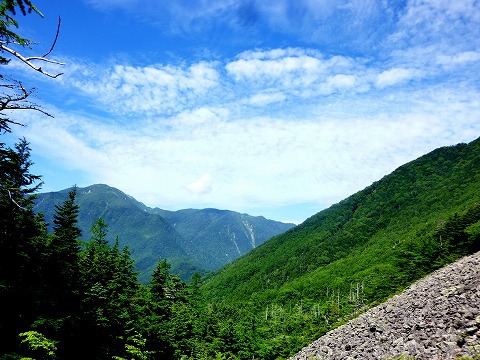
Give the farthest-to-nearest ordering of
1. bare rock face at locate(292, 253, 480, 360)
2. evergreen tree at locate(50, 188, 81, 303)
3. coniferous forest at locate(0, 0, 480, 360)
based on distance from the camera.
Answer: evergreen tree at locate(50, 188, 81, 303) < coniferous forest at locate(0, 0, 480, 360) < bare rock face at locate(292, 253, 480, 360)

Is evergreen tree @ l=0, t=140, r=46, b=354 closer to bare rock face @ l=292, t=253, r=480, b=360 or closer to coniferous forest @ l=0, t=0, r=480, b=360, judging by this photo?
coniferous forest @ l=0, t=0, r=480, b=360

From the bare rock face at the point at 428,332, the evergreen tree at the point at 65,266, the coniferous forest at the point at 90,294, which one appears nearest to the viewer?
the bare rock face at the point at 428,332

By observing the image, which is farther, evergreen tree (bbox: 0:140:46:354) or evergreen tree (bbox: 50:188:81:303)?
evergreen tree (bbox: 50:188:81:303)

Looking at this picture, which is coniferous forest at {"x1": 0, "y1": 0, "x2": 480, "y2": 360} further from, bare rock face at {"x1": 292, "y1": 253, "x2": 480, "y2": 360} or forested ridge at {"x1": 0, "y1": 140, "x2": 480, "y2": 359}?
bare rock face at {"x1": 292, "y1": 253, "x2": 480, "y2": 360}

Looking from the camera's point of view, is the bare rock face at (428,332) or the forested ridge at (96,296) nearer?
the bare rock face at (428,332)

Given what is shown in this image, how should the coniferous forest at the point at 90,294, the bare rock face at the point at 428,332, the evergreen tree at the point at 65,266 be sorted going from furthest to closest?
the evergreen tree at the point at 65,266 < the coniferous forest at the point at 90,294 < the bare rock face at the point at 428,332

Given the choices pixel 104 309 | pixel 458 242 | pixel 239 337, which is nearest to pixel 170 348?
pixel 104 309

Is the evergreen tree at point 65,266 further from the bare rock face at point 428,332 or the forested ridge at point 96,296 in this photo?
the bare rock face at point 428,332

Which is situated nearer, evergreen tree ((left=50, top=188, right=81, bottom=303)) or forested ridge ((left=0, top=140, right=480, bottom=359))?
forested ridge ((left=0, top=140, right=480, bottom=359))

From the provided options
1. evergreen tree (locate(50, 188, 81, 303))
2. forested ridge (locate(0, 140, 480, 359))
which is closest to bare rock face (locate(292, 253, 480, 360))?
forested ridge (locate(0, 140, 480, 359))

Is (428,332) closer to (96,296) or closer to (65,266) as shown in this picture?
(96,296)

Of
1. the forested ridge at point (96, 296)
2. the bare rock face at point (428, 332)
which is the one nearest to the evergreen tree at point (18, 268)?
the forested ridge at point (96, 296)

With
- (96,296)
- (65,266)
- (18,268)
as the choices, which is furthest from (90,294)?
(18,268)

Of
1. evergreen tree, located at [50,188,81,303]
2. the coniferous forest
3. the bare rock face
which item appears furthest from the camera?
evergreen tree, located at [50,188,81,303]
